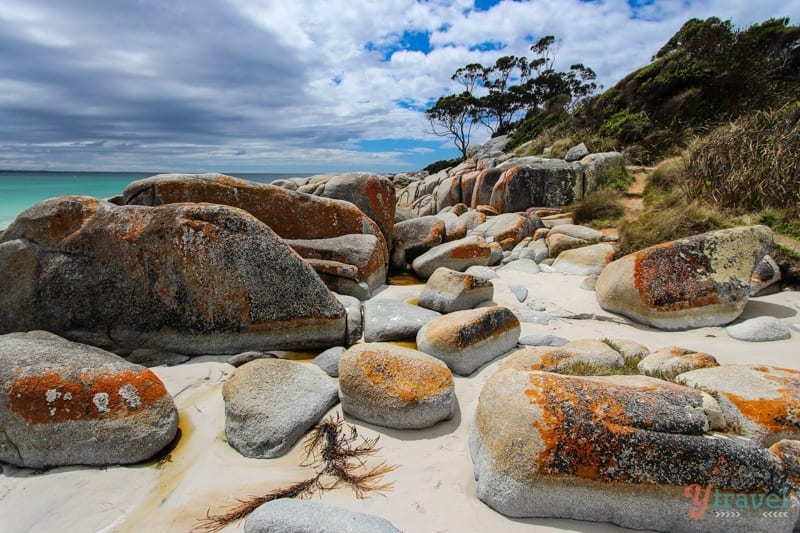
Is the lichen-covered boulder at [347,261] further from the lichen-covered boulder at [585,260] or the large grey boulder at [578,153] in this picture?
the large grey boulder at [578,153]

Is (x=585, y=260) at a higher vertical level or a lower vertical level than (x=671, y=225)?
lower

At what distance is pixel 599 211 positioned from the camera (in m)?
10.4

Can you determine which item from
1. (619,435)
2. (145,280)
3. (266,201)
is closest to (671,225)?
(619,435)

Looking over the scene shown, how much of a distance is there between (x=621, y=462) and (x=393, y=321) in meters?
3.25

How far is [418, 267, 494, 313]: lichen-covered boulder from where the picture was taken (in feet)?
19.3

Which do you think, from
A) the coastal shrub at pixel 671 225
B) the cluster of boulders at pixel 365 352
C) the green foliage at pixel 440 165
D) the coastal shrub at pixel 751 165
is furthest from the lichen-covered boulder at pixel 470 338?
the green foliage at pixel 440 165

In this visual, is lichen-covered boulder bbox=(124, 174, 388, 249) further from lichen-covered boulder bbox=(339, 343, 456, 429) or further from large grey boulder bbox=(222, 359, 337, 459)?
lichen-covered boulder bbox=(339, 343, 456, 429)

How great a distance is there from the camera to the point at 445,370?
11.6 feet

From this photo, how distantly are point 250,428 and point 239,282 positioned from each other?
6.43 feet

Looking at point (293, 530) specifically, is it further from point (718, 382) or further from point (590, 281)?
point (590, 281)

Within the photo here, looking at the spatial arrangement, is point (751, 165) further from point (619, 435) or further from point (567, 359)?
point (619, 435)

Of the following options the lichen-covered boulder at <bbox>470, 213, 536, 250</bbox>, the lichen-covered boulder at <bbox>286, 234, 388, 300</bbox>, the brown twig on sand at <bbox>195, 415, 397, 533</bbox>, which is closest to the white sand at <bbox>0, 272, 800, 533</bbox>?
the brown twig on sand at <bbox>195, 415, 397, 533</bbox>

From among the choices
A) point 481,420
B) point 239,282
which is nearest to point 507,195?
point 239,282

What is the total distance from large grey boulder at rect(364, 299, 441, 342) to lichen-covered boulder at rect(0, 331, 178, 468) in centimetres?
244
